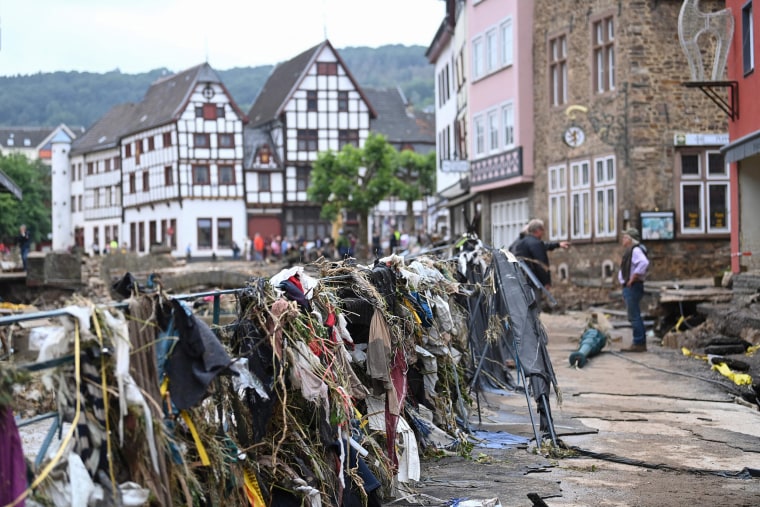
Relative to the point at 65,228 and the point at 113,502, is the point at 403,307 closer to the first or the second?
the point at 113,502

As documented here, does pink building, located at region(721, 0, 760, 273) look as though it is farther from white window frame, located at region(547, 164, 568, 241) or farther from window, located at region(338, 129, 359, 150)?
window, located at region(338, 129, 359, 150)

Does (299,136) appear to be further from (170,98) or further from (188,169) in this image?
(170,98)

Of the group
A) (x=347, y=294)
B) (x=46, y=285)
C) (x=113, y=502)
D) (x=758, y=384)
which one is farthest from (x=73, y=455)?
(x=46, y=285)

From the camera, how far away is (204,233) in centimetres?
7069

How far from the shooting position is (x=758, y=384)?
12.9m

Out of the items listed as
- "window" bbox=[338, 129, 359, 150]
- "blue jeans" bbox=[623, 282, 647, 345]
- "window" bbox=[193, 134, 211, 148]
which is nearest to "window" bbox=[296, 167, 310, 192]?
"window" bbox=[338, 129, 359, 150]

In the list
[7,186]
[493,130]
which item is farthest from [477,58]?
[7,186]

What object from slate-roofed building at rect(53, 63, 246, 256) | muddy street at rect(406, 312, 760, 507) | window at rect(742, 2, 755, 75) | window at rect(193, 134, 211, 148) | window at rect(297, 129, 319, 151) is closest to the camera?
muddy street at rect(406, 312, 760, 507)

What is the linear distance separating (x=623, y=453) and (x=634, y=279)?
879cm

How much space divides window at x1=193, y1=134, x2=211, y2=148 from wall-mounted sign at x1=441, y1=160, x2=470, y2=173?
3520cm

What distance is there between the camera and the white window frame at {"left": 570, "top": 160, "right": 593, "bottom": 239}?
30.8 m

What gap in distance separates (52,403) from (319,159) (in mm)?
57055

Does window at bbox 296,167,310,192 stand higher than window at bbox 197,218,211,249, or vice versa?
window at bbox 296,167,310,192

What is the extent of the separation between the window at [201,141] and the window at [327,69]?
823 centimetres
